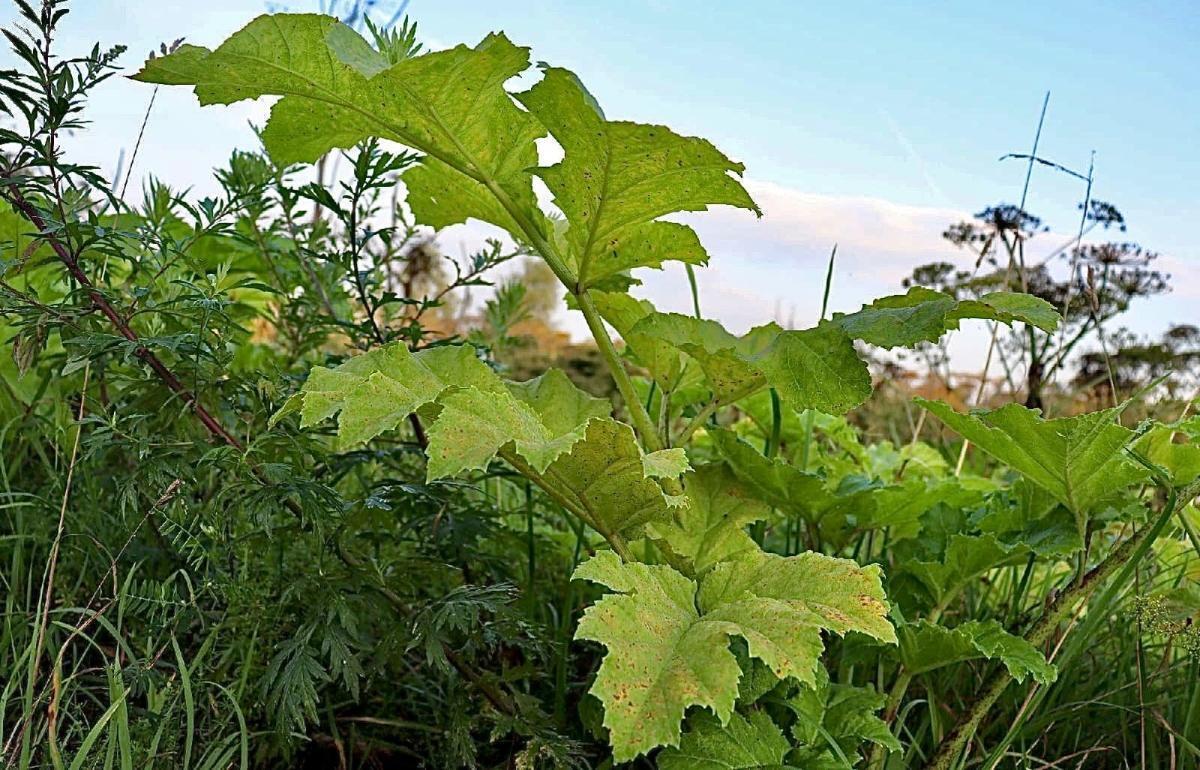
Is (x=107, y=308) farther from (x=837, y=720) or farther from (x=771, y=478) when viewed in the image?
(x=837, y=720)

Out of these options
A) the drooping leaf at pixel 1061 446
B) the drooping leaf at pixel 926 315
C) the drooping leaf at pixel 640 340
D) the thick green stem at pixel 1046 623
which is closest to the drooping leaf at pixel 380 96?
the drooping leaf at pixel 640 340

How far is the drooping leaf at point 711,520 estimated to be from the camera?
4.68 ft

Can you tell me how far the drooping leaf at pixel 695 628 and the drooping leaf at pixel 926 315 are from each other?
0.90 ft

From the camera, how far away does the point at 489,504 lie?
173 centimetres

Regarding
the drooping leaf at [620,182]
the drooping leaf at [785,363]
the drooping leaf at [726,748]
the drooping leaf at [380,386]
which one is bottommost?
the drooping leaf at [726,748]

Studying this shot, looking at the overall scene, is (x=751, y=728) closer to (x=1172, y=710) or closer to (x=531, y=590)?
(x=531, y=590)

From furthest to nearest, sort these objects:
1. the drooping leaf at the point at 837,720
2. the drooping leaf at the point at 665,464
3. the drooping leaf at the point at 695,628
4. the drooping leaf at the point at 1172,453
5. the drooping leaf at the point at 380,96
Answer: the drooping leaf at the point at 1172,453 < the drooping leaf at the point at 837,720 < the drooping leaf at the point at 380,96 < the drooping leaf at the point at 665,464 < the drooping leaf at the point at 695,628

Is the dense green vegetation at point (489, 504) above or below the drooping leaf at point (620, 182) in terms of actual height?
below

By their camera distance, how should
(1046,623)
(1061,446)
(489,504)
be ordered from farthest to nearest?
(489,504) < (1046,623) < (1061,446)

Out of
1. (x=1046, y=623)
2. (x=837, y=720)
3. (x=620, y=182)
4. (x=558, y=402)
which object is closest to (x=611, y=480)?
(x=558, y=402)

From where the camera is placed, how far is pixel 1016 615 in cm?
187

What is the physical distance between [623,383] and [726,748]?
0.48 m

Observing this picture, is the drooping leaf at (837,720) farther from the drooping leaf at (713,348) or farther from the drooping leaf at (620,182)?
the drooping leaf at (620,182)

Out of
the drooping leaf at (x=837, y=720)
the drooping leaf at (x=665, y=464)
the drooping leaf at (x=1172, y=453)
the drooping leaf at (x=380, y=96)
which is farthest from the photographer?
the drooping leaf at (x=1172, y=453)
